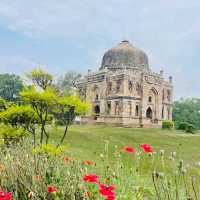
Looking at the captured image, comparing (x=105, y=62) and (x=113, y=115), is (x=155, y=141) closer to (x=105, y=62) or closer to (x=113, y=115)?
(x=113, y=115)

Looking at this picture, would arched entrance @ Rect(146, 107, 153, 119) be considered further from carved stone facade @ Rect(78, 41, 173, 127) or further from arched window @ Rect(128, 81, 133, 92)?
arched window @ Rect(128, 81, 133, 92)

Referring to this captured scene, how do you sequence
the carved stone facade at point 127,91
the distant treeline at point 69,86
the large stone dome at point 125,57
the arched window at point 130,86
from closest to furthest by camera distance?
1. the carved stone facade at point 127,91
2. the arched window at point 130,86
3. the large stone dome at point 125,57
4. the distant treeline at point 69,86

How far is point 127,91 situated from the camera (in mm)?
38438

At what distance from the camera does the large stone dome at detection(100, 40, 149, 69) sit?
42.0 meters

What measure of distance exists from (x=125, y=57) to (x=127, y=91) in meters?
6.23

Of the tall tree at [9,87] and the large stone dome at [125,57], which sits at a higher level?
the large stone dome at [125,57]

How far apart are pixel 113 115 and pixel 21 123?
2950cm

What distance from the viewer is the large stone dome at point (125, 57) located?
4203 centimetres

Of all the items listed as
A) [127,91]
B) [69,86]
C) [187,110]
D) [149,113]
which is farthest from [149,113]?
[187,110]

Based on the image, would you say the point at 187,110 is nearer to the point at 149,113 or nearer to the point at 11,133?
the point at 149,113

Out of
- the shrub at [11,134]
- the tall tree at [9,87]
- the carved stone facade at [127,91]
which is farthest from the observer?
the tall tree at [9,87]

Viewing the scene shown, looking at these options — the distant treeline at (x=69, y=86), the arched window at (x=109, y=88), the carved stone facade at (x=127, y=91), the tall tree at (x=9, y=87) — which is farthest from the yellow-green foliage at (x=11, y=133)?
the tall tree at (x=9, y=87)

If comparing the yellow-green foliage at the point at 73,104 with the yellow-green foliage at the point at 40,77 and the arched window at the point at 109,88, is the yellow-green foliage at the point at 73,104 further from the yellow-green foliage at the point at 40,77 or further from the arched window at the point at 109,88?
the arched window at the point at 109,88

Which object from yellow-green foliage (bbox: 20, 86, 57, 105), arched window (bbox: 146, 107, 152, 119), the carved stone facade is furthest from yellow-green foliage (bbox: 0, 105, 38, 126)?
arched window (bbox: 146, 107, 152, 119)
